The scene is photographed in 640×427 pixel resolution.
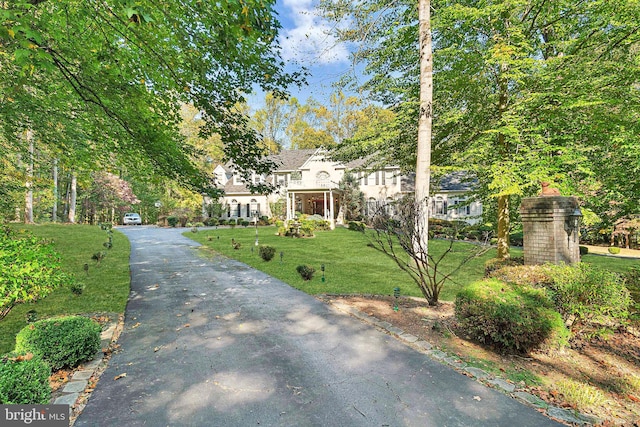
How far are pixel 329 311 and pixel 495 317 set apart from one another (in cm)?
323

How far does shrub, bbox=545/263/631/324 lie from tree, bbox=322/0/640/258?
8.01 feet

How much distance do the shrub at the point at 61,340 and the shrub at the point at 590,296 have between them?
290 inches

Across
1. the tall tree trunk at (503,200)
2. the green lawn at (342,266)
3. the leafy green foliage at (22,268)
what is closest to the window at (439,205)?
the green lawn at (342,266)

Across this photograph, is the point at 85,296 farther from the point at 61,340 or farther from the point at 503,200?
the point at 503,200

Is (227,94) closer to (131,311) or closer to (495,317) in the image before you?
(131,311)

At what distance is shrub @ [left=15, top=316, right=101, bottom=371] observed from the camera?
12.5 ft

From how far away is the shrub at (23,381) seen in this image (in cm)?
262

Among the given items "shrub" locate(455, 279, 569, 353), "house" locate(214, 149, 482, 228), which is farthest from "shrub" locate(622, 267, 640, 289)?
"house" locate(214, 149, 482, 228)

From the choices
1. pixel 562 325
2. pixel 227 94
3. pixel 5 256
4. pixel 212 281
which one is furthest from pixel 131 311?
pixel 562 325

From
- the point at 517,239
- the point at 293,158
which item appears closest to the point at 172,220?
the point at 293,158

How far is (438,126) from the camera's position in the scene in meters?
10.4

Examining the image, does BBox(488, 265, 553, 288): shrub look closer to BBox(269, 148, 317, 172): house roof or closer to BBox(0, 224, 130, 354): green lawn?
BBox(0, 224, 130, 354): green lawn

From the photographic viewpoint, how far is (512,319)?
14.2 feet

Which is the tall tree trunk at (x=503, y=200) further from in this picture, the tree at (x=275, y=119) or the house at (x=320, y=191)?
the tree at (x=275, y=119)
